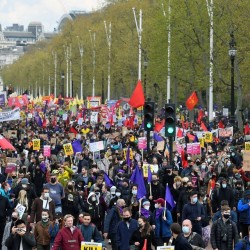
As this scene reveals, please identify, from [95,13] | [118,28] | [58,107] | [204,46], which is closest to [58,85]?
[95,13]

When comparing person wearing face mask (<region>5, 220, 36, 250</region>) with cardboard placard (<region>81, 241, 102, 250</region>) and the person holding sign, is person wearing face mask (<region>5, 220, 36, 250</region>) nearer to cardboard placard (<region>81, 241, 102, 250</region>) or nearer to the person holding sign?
the person holding sign

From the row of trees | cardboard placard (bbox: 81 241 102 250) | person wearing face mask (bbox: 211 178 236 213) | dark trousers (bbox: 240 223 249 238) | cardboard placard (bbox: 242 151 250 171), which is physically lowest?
dark trousers (bbox: 240 223 249 238)

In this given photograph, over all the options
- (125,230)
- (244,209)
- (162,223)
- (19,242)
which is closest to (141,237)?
(125,230)

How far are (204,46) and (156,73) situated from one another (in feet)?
28.6

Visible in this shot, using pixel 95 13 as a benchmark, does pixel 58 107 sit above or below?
below

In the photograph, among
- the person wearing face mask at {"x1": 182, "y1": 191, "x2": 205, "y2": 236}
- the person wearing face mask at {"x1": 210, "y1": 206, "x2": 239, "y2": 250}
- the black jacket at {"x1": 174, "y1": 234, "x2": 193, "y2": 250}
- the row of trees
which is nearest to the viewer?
the black jacket at {"x1": 174, "y1": 234, "x2": 193, "y2": 250}

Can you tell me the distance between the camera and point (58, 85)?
423ft

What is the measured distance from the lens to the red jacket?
51.5ft

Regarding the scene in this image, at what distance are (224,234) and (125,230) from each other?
4.52 feet

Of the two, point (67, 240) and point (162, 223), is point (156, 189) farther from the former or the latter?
point (67, 240)

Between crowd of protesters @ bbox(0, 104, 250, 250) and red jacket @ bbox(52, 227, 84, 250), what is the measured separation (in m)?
0.01

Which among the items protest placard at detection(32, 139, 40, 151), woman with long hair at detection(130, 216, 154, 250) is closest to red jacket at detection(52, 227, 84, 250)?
woman with long hair at detection(130, 216, 154, 250)

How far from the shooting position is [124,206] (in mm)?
18469

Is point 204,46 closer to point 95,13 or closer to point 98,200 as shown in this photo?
point 98,200
